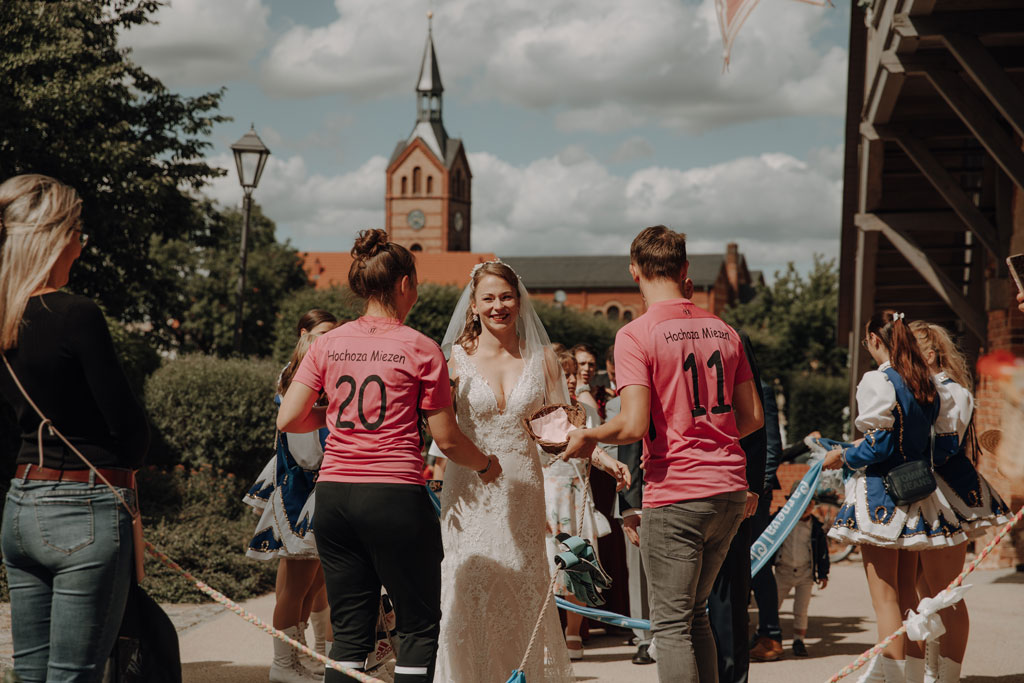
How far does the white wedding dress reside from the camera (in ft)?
16.1

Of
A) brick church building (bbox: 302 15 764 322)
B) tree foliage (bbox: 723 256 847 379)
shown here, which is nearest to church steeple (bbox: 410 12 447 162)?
brick church building (bbox: 302 15 764 322)

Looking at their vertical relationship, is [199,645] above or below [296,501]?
below

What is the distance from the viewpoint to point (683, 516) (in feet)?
12.8

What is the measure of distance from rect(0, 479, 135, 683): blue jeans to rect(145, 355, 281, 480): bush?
10125 millimetres

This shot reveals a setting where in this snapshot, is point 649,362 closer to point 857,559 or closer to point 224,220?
point 857,559

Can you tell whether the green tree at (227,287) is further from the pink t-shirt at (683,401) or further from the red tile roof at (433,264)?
the red tile roof at (433,264)

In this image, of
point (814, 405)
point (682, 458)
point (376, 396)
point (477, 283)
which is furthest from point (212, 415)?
point (814, 405)

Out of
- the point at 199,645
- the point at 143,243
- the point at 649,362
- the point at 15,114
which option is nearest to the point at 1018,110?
the point at 649,362

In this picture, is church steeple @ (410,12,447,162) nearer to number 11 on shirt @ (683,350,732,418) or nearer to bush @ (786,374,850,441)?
bush @ (786,374,850,441)

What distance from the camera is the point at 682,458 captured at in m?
3.94

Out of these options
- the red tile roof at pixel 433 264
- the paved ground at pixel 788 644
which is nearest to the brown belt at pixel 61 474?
the paved ground at pixel 788 644

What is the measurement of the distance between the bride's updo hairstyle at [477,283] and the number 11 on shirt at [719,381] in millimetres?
1324

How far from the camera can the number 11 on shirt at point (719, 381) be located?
397cm

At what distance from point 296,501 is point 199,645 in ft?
6.03
